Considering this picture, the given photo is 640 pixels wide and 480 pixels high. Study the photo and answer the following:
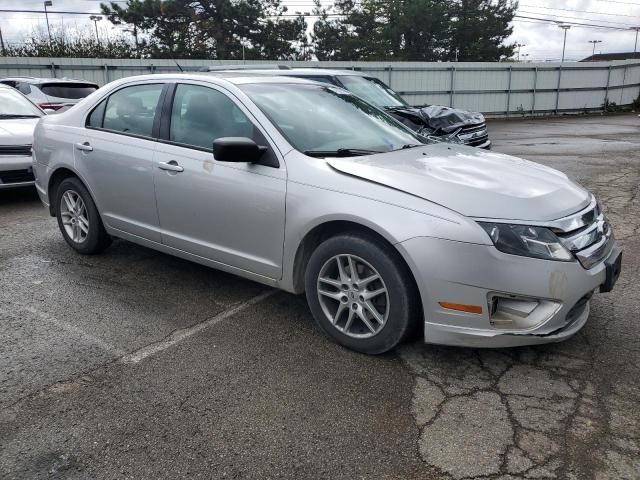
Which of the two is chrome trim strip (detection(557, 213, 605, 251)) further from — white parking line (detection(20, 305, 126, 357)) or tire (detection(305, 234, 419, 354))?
white parking line (detection(20, 305, 126, 357))

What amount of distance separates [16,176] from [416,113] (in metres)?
5.73

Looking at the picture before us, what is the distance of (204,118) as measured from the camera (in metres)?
4.08

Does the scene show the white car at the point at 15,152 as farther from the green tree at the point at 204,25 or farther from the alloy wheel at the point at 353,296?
the green tree at the point at 204,25

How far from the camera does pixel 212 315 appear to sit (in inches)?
156

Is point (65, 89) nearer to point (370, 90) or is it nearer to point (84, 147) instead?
point (370, 90)

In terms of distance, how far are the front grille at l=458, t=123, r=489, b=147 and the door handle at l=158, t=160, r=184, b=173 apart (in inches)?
220

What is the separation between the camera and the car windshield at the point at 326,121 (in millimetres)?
3740

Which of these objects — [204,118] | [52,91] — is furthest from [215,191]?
[52,91]

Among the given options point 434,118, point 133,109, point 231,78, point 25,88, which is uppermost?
point 231,78

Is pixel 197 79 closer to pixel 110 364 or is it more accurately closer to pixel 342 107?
pixel 342 107

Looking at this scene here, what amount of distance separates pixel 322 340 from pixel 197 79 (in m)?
2.18

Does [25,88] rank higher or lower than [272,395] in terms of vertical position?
higher

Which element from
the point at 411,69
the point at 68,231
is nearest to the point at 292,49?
the point at 411,69

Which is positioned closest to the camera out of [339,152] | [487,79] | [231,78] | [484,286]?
[484,286]
